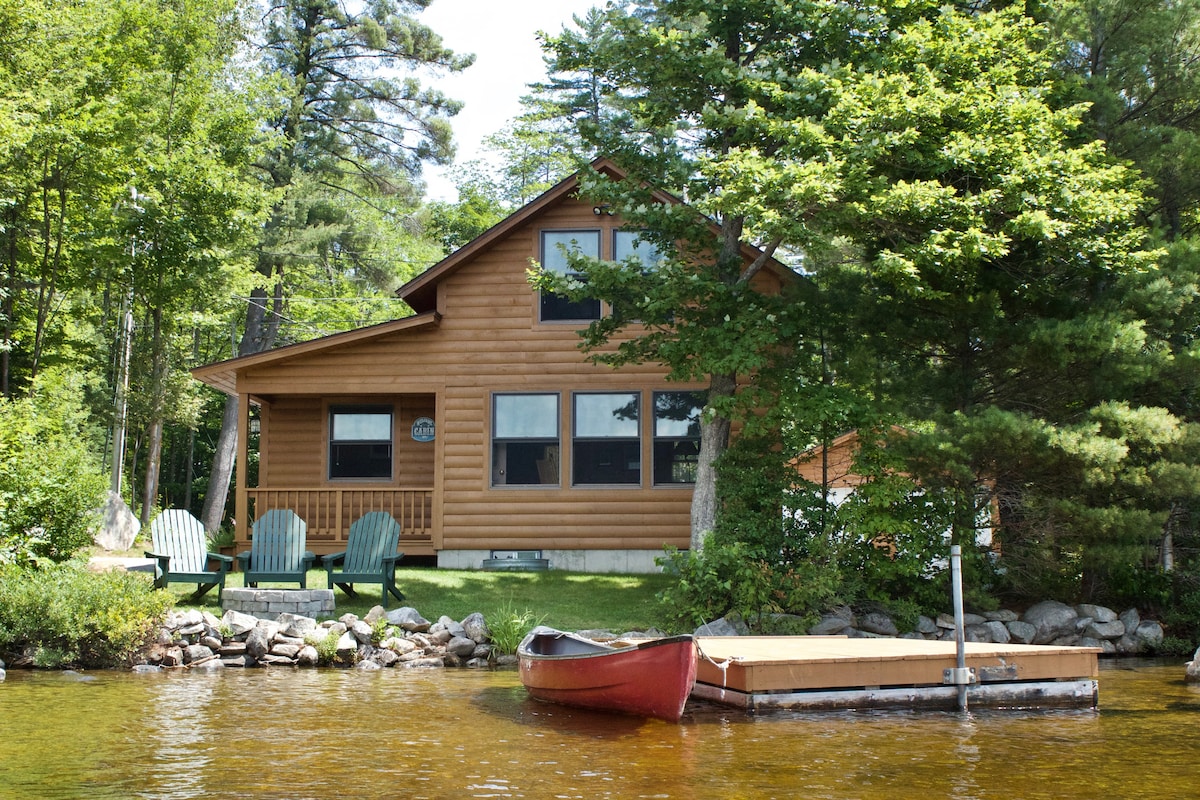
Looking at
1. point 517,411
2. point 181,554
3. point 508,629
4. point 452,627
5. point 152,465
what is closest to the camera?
point 508,629

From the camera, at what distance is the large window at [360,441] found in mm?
17828

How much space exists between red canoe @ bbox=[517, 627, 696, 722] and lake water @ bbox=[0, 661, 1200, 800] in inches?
5.8

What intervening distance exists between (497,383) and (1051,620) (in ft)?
27.6

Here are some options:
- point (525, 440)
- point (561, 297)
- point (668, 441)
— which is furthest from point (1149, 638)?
point (561, 297)

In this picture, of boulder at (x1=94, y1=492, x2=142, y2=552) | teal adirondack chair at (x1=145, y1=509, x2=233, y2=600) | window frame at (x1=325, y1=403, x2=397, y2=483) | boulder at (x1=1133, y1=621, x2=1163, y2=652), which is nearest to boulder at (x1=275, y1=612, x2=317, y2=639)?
teal adirondack chair at (x1=145, y1=509, x2=233, y2=600)

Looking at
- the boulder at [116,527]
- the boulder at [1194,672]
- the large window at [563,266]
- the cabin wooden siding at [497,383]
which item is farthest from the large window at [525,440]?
the boulder at [1194,672]

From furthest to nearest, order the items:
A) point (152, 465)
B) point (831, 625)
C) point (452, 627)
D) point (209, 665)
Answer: point (152, 465)
point (831, 625)
point (452, 627)
point (209, 665)

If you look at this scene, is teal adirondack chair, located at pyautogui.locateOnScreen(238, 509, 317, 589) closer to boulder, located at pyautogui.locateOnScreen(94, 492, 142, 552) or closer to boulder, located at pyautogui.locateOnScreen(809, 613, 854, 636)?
boulder, located at pyautogui.locateOnScreen(809, 613, 854, 636)

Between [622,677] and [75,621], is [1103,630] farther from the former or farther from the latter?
[75,621]

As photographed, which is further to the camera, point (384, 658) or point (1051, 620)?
point (1051, 620)

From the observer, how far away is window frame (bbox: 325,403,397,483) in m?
17.8

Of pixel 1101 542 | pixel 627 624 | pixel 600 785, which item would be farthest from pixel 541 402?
pixel 600 785

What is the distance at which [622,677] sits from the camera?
9023 millimetres

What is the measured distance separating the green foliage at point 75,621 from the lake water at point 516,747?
564 mm
